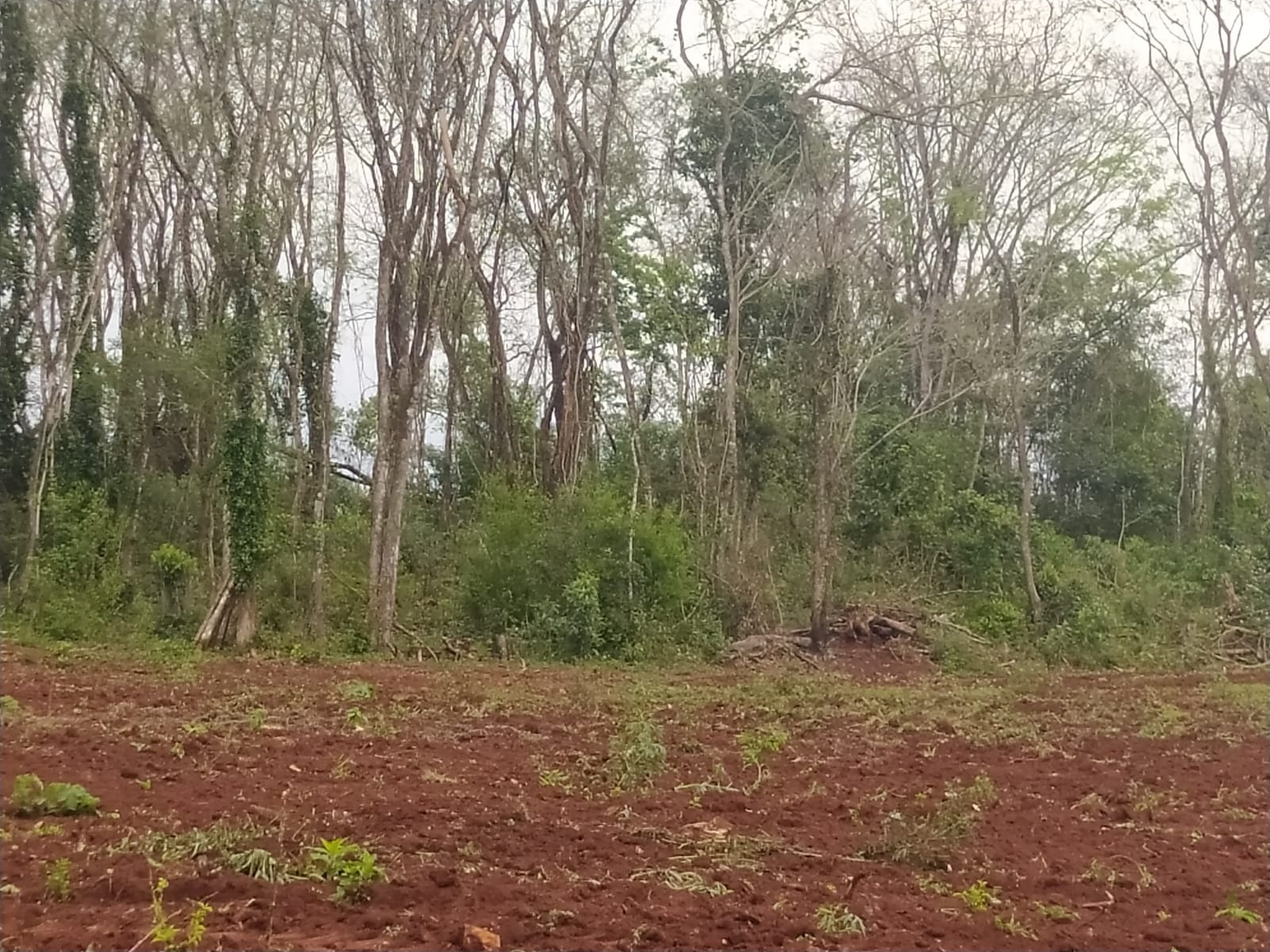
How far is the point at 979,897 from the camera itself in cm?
420

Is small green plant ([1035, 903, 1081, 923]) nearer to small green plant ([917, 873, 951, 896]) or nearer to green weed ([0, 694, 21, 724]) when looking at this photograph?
small green plant ([917, 873, 951, 896])

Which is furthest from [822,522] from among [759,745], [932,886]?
[932,886]

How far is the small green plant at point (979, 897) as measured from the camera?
415 cm

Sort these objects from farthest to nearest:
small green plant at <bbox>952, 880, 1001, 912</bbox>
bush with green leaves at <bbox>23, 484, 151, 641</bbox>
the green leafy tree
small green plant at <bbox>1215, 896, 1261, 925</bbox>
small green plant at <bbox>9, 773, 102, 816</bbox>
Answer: the green leafy tree < bush with green leaves at <bbox>23, 484, 151, 641</bbox> < small green plant at <bbox>9, 773, 102, 816</bbox> < small green plant at <bbox>952, 880, 1001, 912</bbox> < small green plant at <bbox>1215, 896, 1261, 925</bbox>

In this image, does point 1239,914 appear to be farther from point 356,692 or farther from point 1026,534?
point 1026,534

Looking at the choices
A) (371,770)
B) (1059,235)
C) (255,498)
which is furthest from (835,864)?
(1059,235)

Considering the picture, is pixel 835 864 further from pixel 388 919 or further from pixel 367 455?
pixel 367 455

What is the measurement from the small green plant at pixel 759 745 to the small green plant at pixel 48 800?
3.32m

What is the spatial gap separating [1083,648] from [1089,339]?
1233 centimetres

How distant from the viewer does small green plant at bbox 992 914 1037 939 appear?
3875 mm

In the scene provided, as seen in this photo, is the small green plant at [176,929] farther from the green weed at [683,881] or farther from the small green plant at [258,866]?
the green weed at [683,881]

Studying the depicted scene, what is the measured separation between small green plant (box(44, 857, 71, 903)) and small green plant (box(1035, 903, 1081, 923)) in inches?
130

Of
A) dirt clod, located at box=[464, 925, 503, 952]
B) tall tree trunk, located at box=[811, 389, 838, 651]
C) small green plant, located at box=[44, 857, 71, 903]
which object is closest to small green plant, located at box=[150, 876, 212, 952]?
small green plant, located at box=[44, 857, 71, 903]

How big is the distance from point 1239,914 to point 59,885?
4006mm
